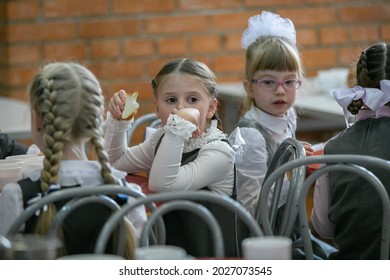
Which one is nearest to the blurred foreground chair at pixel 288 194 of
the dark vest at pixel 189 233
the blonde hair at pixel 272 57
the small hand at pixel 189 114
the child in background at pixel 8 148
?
the dark vest at pixel 189 233

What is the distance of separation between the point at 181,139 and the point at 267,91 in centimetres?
80

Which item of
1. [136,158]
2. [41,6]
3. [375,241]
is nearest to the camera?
[375,241]

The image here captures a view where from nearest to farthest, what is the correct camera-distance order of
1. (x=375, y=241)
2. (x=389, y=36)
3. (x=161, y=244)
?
(x=161, y=244) → (x=375, y=241) → (x=389, y=36)

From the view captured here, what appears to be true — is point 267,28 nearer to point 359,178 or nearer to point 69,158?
point 359,178

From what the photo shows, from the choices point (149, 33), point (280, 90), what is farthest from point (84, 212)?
point (149, 33)

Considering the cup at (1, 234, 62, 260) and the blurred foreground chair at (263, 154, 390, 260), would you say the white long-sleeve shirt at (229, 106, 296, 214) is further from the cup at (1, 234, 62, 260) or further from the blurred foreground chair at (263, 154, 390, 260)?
the cup at (1, 234, 62, 260)

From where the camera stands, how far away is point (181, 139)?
2.22m

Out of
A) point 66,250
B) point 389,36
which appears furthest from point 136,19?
point 66,250

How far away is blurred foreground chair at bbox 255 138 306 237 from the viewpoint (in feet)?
6.60

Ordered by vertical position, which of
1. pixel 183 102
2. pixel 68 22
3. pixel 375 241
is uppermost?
pixel 68 22

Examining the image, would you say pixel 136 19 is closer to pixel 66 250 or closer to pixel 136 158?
pixel 136 158

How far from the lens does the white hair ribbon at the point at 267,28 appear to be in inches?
119
